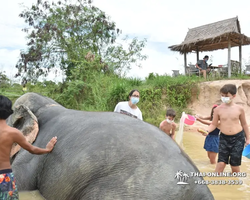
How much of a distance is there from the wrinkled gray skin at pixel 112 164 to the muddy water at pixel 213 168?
161 centimetres

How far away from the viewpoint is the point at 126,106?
161 inches

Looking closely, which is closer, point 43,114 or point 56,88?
point 43,114

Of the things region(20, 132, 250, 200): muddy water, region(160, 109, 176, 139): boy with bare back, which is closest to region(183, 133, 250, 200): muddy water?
region(20, 132, 250, 200): muddy water

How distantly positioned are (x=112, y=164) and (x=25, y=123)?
1310mm

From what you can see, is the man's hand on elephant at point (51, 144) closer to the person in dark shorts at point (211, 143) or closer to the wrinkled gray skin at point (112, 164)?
the wrinkled gray skin at point (112, 164)

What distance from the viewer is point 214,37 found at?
1191 cm

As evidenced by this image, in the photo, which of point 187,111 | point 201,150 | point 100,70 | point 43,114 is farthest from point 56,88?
point 43,114

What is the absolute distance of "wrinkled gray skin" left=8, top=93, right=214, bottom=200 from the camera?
61.2 inches

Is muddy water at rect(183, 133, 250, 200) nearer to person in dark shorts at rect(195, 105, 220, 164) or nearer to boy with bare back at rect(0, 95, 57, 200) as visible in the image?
person in dark shorts at rect(195, 105, 220, 164)

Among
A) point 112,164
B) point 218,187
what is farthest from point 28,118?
point 218,187

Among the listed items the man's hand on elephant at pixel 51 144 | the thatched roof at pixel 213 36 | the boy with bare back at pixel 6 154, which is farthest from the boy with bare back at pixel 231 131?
the thatched roof at pixel 213 36

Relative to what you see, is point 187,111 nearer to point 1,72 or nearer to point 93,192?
point 93,192

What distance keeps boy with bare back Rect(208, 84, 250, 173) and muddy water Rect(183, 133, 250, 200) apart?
0.92ft

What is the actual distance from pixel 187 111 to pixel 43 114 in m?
8.11
